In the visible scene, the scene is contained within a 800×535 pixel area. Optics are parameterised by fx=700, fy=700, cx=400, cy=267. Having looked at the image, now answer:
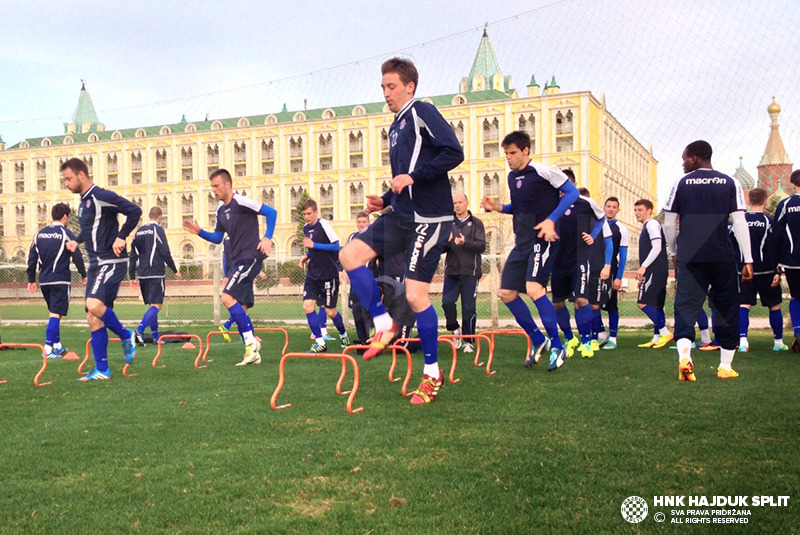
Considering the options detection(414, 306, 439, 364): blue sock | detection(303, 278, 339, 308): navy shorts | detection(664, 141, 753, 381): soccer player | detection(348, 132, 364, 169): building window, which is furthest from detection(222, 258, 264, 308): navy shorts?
detection(348, 132, 364, 169): building window

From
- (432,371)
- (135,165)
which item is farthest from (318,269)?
(135,165)

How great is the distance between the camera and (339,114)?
75.9 meters

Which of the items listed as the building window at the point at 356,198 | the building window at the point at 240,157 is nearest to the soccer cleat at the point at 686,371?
the building window at the point at 356,198

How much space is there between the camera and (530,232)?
777 cm

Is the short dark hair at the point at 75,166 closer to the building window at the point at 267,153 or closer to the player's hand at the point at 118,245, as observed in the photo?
the player's hand at the point at 118,245

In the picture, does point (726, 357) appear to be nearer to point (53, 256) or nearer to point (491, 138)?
point (53, 256)

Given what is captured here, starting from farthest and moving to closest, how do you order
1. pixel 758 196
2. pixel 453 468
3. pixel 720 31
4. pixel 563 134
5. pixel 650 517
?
pixel 563 134
pixel 758 196
pixel 720 31
pixel 453 468
pixel 650 517

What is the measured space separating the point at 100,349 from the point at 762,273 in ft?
29.0

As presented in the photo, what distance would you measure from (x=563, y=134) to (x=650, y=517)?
57.7 meters

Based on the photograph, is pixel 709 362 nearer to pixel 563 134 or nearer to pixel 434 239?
pixel 434 239

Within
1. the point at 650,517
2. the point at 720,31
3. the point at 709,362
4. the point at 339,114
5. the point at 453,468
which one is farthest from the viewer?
the point at 339,114

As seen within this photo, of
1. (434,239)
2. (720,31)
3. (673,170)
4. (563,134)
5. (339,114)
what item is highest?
(339,114)

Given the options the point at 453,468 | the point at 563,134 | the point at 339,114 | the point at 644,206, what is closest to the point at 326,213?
the point at 339,114

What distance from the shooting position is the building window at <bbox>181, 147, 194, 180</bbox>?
77.4m
